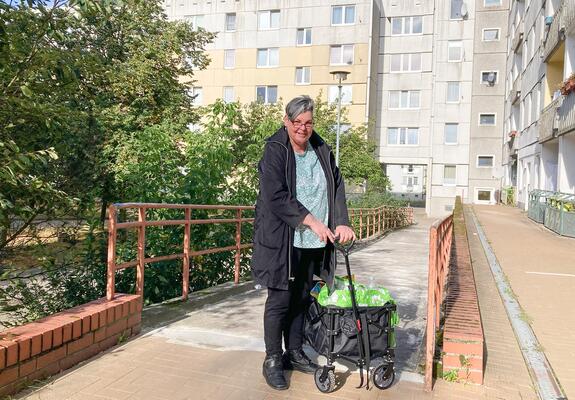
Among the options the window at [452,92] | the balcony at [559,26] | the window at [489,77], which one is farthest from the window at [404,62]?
the balcony at [559,26]

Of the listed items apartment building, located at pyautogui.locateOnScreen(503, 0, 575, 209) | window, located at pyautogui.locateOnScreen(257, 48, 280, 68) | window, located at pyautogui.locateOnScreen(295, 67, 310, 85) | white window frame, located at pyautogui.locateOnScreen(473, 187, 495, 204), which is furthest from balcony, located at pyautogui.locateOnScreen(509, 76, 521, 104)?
window, located at pyautogui.locateOnScreen(257, 48, 280, 68)

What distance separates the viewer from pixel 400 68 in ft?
126

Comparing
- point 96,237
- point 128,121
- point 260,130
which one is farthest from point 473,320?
point 128,121

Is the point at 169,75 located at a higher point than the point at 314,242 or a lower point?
higher

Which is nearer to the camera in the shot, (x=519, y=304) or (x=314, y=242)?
(x=314, y=242)

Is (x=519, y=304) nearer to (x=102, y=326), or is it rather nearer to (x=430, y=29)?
(x=102, y=326)

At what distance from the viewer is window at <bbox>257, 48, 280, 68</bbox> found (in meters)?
37.7

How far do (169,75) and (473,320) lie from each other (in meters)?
10.5

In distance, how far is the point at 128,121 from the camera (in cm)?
1087

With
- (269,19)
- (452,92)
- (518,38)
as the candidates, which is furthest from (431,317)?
(269,19)

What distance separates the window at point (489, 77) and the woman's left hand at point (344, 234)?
3711 centimetres

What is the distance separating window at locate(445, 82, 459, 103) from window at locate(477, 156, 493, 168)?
4.50m

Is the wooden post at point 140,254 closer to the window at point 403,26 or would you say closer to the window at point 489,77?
the window at point 489,77

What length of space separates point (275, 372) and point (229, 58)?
3752 centimetres
